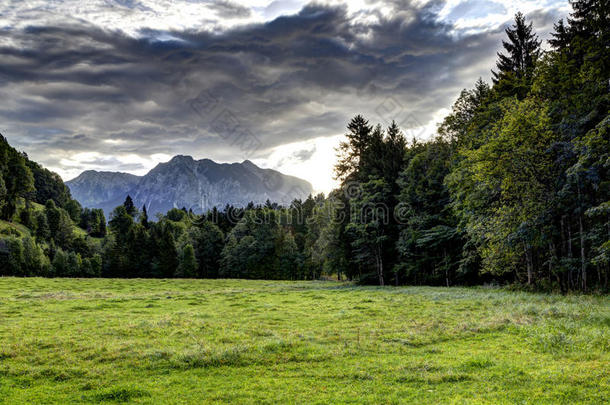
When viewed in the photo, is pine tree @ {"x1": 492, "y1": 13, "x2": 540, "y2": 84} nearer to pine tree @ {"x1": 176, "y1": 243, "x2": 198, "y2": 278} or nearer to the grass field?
the grass field

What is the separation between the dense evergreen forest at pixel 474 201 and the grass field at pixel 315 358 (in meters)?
11.6

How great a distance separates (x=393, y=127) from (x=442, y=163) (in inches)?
645

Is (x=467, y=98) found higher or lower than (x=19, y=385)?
higher

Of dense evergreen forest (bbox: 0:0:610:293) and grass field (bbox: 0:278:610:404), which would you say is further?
dense evergreen forest (bbox: 0:0:610:293)

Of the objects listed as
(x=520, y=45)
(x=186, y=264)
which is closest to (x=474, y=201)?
(x=520, y=45)

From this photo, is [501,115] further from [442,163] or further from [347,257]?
[347,257]

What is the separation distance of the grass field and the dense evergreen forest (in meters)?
11.6

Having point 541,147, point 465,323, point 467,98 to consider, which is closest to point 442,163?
point 467,98

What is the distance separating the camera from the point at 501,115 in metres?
35.0

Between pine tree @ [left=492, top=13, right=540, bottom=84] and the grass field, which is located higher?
pine tree @ [left=492, top=13, right=540, bottom=84]

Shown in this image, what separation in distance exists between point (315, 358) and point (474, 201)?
27225 mm

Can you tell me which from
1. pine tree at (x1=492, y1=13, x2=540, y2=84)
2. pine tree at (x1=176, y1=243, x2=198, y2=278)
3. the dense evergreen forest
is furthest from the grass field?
pine tree at (x1=176, y1=243, x2=198, y2=278)

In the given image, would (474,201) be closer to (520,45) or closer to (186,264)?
(520,45)

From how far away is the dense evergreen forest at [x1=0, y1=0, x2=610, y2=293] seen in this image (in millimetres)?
27609
